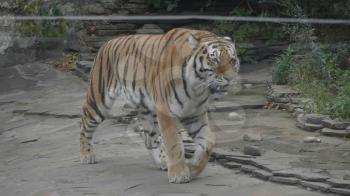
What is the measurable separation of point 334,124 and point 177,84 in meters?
2.24

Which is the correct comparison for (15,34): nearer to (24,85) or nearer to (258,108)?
(24,85)

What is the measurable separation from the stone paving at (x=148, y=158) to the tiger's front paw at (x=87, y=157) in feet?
0.22

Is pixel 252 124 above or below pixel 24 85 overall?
above

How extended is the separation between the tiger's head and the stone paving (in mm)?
222

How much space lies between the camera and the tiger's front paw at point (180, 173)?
6.29m

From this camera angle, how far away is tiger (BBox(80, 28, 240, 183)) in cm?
611

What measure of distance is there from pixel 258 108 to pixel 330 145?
7.84 ft

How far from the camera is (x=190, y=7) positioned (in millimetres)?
14508

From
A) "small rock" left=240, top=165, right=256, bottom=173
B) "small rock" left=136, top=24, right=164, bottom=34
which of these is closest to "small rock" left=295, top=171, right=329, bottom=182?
"small rock" left=240, top=165, right=256, bottom=173

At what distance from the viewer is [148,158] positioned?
755 cm

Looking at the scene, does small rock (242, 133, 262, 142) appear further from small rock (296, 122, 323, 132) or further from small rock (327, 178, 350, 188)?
small rock (327, 178, 350, 188)

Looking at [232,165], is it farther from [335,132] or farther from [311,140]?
[335,132]

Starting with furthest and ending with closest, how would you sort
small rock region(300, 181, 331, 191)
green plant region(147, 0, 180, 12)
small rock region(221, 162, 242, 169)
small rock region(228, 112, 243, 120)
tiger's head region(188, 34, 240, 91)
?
1. green plant region(147, 0, 180, 12)
2. small rock region(228, 112, 243, 120)
3. small rock region(221, 162, 242, 169)
4. tiger's head region(188, 34, 240, 91)
5. small rock region(300, 181, 331, 191)

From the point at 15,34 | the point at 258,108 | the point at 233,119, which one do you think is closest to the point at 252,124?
the point at 233,119
